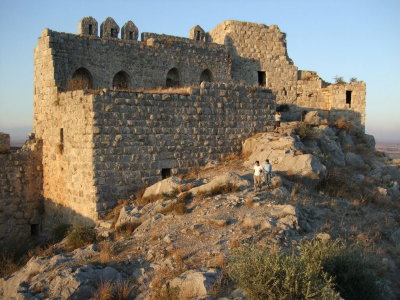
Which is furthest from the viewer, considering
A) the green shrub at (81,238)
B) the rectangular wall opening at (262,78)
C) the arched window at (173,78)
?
the rectangular wall opening at (262,78)

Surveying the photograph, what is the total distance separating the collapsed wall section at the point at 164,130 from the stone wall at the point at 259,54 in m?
7.02

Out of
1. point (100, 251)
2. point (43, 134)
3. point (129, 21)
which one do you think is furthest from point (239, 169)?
point (129, 21)

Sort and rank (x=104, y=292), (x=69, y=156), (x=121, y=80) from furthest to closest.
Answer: (x=121, y=80)
(x=69, y=156)
(x=104, y=292)

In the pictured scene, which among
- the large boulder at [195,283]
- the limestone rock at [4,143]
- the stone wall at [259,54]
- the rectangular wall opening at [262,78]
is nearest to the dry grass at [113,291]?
the large boulder at [195,283]

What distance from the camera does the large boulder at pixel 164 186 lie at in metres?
11.3

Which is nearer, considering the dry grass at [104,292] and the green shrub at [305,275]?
the green shrub at [305,275]

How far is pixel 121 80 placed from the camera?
682 inches

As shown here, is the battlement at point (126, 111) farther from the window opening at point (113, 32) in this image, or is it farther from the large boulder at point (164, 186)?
the large boulder at point (164, 186)

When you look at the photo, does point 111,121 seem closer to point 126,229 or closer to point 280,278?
point 126,229

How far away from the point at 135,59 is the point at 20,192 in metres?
6.98

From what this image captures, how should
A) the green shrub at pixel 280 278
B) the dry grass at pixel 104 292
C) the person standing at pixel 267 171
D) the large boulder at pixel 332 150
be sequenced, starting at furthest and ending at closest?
the large boulder at pixel 332 150, the person standing at pixel 267 171, the dry grass at pixel 104 292, the green shrub at pixel 280 278

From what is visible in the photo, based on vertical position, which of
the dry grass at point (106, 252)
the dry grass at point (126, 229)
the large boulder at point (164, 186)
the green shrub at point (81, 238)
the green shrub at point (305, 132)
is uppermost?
the green shrub at point (305, 132)

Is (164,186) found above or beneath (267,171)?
beneath

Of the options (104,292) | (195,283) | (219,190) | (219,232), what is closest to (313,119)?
(219,190)
